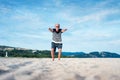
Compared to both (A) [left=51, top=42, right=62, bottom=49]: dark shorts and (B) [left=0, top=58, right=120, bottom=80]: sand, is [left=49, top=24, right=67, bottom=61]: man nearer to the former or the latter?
(A) [left=51, top=42, right=62, bottom=49]: dark shorts

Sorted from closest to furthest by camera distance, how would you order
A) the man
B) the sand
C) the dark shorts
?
the sand < the man < the dark shorts

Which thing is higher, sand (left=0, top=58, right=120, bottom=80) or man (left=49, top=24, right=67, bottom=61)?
man (left=49, top=24, right=67, bottom=61)

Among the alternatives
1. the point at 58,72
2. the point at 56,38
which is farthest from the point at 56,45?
the point at 58,72

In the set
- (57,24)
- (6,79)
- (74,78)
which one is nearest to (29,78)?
(6,79)

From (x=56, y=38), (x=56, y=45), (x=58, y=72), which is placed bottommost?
(x=58, y=72)

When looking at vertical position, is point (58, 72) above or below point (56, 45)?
below

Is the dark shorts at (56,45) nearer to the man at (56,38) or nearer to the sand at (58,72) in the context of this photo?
the man at (56,38)

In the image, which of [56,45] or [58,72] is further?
[56,45]

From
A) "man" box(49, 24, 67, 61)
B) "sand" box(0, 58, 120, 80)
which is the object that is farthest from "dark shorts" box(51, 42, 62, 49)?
"sand" box(0, 58, 120, 80)

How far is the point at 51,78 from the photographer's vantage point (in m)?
3.86

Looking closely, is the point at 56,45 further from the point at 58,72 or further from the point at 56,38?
the point at 58,72

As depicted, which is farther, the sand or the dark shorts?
the dark shorts

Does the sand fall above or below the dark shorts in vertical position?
below

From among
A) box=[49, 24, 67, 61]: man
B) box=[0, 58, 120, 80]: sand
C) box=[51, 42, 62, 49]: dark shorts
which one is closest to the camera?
box=[0, 58, 120, 80]: sand
